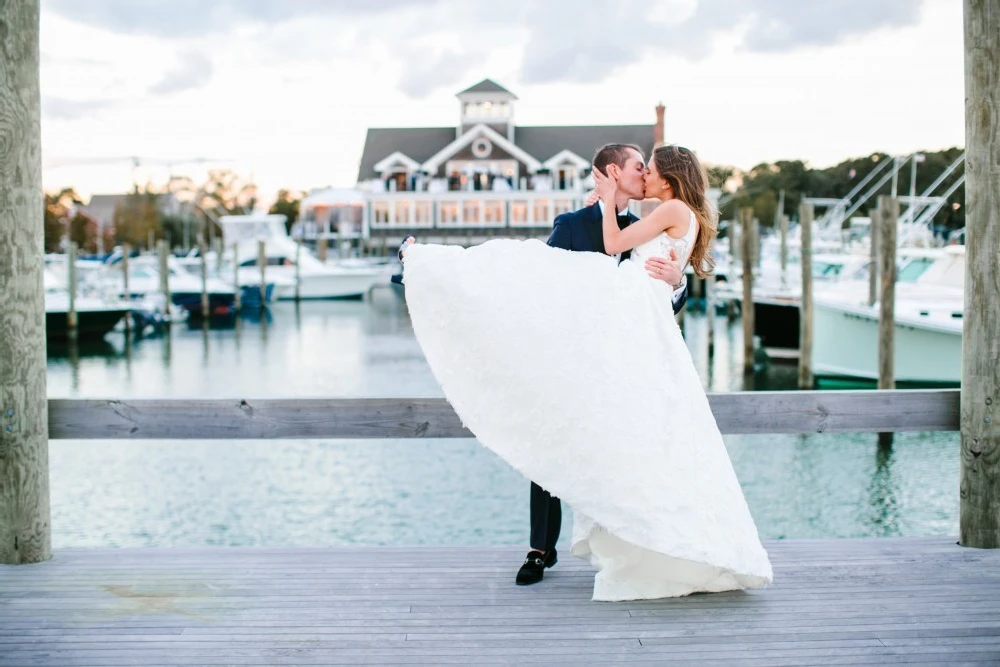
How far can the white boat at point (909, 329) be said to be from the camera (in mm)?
18422

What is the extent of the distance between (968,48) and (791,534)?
7.92 metres

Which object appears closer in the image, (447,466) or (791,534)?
(791,534)

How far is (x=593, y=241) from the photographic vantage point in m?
4.32

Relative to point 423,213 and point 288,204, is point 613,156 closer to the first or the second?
point 423,213

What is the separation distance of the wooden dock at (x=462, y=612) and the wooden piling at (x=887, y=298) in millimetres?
10873

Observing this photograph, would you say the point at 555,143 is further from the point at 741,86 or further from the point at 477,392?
the point at 477,392

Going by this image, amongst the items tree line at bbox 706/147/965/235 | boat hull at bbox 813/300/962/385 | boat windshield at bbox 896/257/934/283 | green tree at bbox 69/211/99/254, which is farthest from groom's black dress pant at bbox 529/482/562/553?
tree line at bbox 706/147/965/235

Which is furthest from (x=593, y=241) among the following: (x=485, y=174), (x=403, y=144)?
(x=403, y=144)

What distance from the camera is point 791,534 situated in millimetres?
11656

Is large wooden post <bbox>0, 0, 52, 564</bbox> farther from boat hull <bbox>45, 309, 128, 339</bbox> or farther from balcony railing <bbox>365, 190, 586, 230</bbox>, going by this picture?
balcony railing <bbox>365, 190, 586, 230</bbox>

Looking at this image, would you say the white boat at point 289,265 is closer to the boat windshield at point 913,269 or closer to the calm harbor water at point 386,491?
the boat windshield at point 913,269

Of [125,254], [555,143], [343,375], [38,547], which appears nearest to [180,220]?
[555,143]

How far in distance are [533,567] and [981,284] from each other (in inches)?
94.2

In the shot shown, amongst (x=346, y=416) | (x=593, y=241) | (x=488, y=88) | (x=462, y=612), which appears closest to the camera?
(x=462, y=612)
